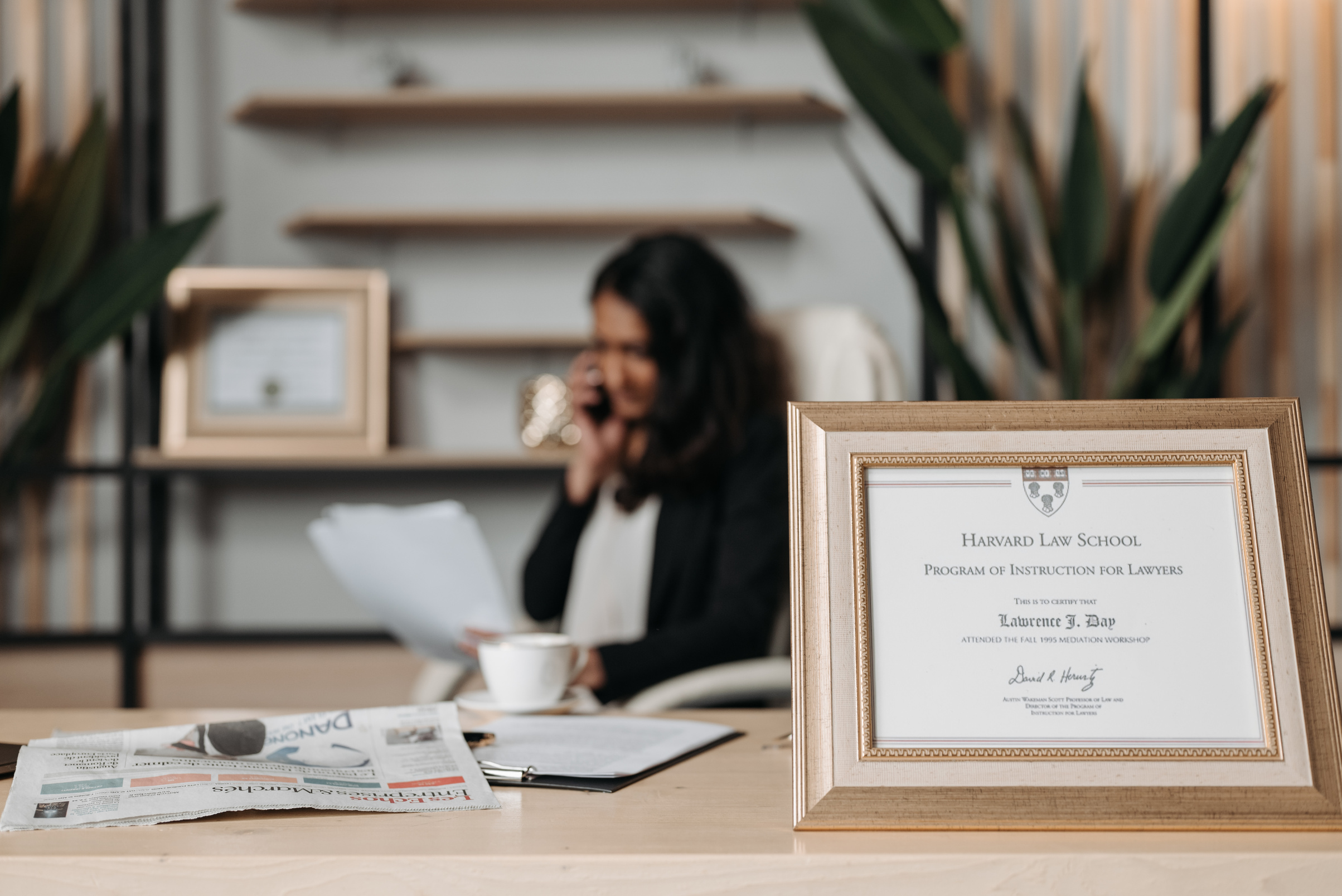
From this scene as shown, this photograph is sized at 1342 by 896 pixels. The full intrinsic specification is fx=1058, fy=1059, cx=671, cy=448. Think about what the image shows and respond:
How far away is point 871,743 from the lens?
582mm

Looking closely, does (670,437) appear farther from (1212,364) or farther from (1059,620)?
(1059,620)

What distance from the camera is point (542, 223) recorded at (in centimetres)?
244

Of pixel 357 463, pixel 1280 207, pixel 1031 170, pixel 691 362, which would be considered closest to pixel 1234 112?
pixel 1280 207

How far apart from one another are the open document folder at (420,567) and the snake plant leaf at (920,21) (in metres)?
1.35

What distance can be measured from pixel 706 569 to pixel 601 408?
1.29ft

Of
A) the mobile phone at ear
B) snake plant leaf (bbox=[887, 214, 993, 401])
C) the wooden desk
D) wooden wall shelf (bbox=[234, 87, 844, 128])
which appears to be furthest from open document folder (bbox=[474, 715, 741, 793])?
wooden wall shelf (bbox=[234, 87, 844, 128])

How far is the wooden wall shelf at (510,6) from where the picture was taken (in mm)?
2545

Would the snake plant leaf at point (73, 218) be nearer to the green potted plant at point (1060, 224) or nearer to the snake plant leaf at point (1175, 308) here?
the green potted plant at point (1060, 224)

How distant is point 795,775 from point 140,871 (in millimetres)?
342

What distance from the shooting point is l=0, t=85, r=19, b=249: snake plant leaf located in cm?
220

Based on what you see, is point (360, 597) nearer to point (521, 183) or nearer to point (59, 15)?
point (521, 183)

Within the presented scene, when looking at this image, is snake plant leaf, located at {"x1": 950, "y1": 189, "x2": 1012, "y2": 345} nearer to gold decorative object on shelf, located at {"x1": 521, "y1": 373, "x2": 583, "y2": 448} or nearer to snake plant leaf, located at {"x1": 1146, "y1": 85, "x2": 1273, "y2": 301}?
snake plant leaf, located at {"x1": 1146, "y1": 85, "x2": 1273, "y2": 301}

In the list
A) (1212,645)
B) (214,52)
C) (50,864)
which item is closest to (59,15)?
(214,52)
